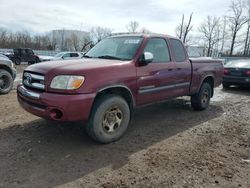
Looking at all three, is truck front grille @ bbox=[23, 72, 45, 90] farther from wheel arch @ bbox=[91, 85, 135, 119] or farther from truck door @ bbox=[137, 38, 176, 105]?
truck door @ bbox=[137, 38, 176, 105]

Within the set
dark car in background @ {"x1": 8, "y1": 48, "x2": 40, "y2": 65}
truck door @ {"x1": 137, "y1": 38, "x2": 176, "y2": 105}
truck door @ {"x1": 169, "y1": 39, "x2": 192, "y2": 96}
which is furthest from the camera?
dark car in background @ {"x1": 8, "y1": 48, "x2": 40, "y2": 65}

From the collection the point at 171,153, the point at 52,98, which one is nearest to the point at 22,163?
the point at 52,98

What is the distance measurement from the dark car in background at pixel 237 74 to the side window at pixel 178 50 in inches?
238

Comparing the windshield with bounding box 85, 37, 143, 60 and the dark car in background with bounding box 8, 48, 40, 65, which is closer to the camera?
the windshield with bounding box 85, 37, 143, 60

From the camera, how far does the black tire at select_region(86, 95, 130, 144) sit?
14.4 feet

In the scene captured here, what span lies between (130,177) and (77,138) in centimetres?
161

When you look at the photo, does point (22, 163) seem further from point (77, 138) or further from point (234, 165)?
point (234, 165)

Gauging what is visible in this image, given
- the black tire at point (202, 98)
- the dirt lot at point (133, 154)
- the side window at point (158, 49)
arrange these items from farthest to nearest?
the black tire at point (202, 98)
the side window at point (158, 49)
the dirt lot at point (133, 154)

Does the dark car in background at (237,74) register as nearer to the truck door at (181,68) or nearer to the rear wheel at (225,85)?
the rear wheel at (225,85)

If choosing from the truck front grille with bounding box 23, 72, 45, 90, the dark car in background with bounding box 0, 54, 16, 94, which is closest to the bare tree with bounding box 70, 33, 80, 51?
the dark car in background with bounding box 0, 54, 16, 94

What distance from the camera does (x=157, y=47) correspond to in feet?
18.8

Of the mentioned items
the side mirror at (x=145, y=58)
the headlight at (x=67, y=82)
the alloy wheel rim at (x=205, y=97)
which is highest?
the side mirror at (x=145, y=58)

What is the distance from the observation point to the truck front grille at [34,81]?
4309mm

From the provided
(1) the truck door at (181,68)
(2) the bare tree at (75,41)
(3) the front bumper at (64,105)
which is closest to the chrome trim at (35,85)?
(3) the front bumper at (64,105)
